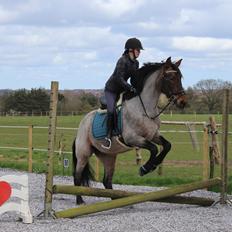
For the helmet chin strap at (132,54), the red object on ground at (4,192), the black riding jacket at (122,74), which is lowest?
the red object on ground at (4,192)

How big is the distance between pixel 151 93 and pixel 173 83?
453mm

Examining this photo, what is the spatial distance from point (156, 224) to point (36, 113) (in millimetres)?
68569

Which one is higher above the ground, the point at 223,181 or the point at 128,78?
the point at 128,78

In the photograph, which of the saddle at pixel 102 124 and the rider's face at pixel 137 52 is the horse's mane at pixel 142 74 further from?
the saddle at pixel 102 124

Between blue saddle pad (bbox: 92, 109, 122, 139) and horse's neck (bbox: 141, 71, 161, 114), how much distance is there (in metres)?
0.45

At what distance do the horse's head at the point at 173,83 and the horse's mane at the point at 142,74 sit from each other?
11.3 inches

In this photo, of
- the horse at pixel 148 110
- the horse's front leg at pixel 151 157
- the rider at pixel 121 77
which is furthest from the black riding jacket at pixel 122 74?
the horse's front leg at pixel 151 157

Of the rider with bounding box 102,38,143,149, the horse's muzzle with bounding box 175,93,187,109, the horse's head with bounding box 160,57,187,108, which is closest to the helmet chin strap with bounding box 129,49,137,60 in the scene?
the rider with bounding box 102,38,143,149

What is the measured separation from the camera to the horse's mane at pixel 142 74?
26.6 feet

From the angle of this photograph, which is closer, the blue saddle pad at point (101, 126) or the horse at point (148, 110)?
the horse at point (148, 110)

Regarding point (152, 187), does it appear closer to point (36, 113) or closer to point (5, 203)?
point (5, 203)

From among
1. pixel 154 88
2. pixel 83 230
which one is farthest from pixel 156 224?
pixel 154 88

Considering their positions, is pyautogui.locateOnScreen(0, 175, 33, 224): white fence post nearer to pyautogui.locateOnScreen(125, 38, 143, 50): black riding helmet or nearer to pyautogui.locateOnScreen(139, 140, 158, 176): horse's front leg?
pyautogui.locateOnScreen(139, 140, 158, 176): horse's front leg

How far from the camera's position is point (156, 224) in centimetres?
644
